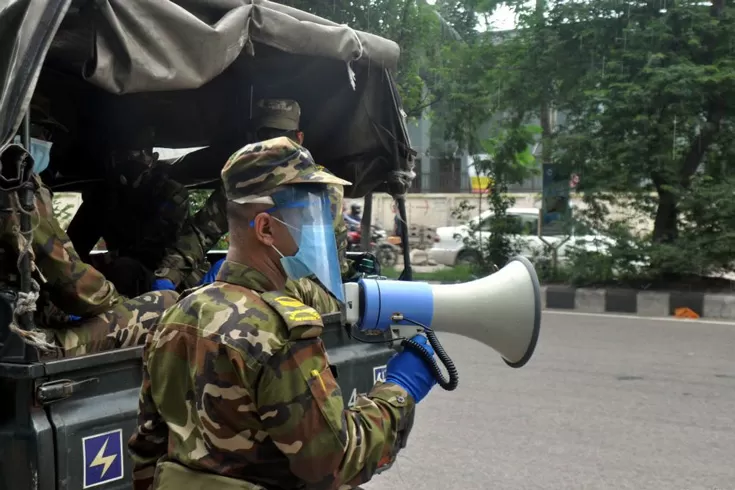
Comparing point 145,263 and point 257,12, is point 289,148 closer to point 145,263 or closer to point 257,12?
point 257,12

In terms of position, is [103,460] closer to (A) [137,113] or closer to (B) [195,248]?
(B) [195,248]

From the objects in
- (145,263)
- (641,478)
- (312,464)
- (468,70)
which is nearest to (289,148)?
(312,464)

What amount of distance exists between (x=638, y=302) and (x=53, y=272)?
9.08m

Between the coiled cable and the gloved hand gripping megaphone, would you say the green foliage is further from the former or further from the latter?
the coiled cable

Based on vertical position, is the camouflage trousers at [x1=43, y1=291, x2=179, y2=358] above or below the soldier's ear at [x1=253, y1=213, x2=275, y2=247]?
below

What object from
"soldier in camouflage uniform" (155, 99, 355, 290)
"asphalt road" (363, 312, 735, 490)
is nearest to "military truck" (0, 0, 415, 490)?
"soldier in camouflage uniform" (155, 99, 355, 290)

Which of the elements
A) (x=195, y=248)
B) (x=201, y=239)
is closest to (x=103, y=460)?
(x=195, y=248)

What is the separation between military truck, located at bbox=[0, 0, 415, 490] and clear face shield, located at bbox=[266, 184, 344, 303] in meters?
0.94

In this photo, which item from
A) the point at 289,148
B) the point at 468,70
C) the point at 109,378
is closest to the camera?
the point at 289,148

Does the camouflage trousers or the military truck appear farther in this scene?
the camouflage trousers

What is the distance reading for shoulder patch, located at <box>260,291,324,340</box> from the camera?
1.71 metres

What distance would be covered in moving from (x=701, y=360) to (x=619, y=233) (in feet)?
13.0

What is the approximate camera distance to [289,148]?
5.98ft

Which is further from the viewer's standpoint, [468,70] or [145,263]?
[468,70]
